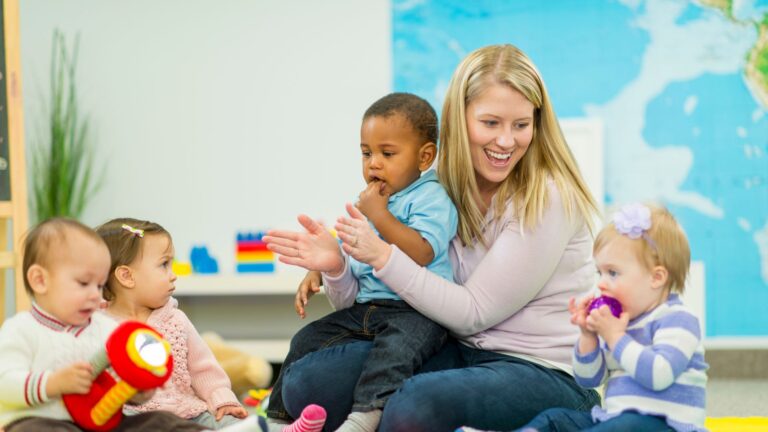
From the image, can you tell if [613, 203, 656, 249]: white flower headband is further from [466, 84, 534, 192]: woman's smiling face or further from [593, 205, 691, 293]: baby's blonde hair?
[466, 84, 534, 192]: woman's smiling face

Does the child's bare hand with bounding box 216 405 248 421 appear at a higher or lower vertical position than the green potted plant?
lower

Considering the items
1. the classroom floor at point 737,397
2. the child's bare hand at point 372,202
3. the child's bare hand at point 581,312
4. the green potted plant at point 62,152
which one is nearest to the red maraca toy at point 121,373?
the child's bare hand at point 372,202

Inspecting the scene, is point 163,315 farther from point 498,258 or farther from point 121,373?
point 498,258

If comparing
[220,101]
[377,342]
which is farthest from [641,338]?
[220,101]

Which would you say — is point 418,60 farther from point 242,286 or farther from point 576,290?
point 576,290

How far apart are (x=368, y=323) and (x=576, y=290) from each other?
48 cm

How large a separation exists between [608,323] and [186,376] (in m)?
0.96

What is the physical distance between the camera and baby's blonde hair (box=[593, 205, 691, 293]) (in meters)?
1.68

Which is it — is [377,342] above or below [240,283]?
above

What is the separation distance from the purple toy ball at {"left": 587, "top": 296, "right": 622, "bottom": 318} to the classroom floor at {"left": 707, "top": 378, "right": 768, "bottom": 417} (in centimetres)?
153

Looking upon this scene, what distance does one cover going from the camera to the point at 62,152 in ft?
15.0

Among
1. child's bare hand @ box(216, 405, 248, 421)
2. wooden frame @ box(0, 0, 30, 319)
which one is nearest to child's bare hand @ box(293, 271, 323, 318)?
child's bare hand @ box(216, 405, 248, 421)

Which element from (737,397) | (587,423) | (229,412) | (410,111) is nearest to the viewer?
(587,423)

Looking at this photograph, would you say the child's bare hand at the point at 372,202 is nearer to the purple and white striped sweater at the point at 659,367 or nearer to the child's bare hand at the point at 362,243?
the child's bare hand at the point at 362,243
